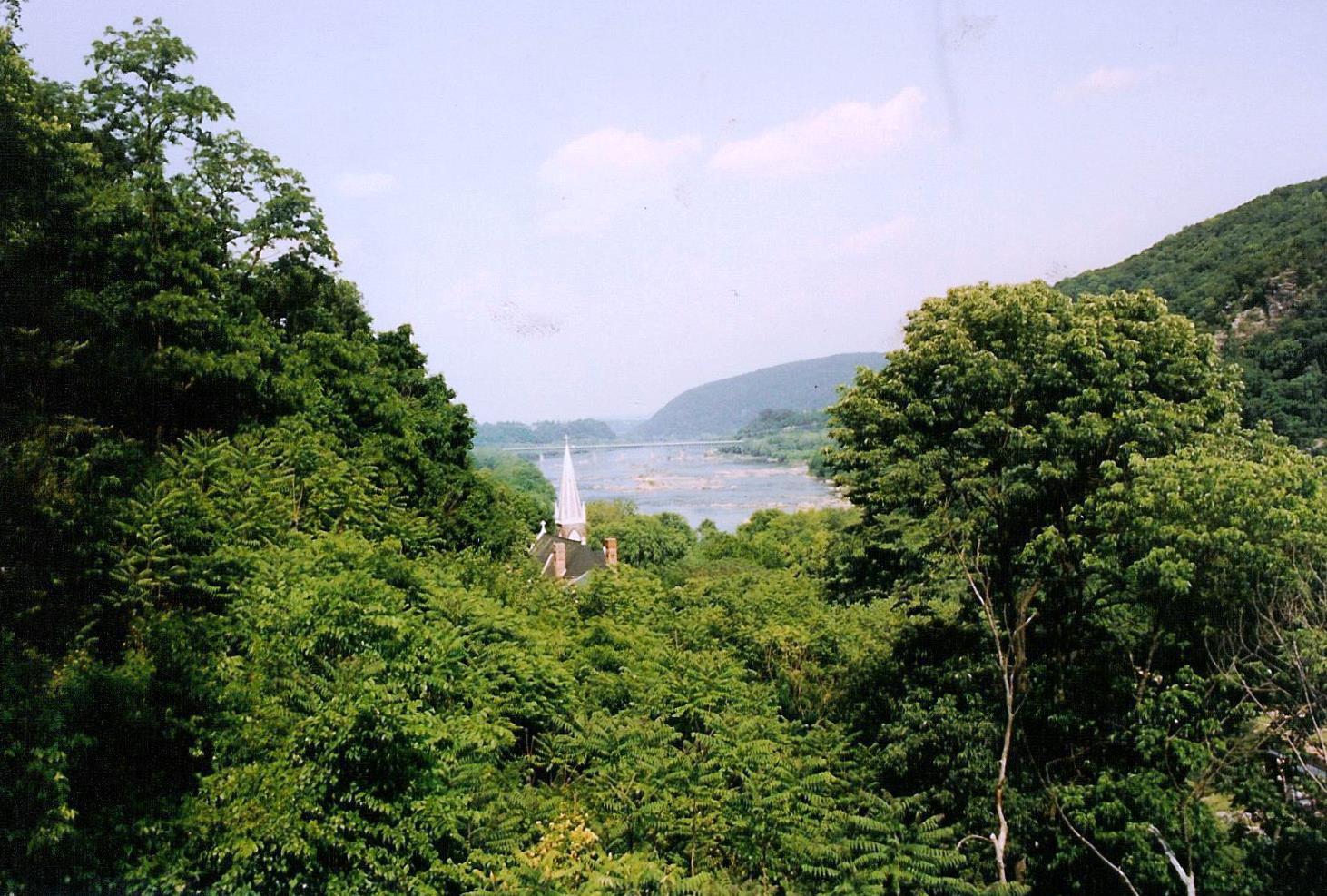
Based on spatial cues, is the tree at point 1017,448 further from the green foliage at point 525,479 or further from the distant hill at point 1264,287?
the green foliage at point 525,479

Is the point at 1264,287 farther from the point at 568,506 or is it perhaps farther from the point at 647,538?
the point at 568,506

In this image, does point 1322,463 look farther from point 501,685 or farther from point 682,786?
point 501,685

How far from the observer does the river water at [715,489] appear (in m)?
109

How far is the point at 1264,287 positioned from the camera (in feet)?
152

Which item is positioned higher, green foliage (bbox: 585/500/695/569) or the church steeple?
the church steeple

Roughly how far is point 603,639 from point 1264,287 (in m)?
47.3

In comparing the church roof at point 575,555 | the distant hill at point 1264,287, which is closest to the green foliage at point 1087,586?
the distant hill at point 1264,287

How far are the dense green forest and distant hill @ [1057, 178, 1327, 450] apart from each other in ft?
39.1

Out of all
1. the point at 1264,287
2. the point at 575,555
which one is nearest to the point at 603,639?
the point at 575,555

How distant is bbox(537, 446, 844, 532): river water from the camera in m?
109

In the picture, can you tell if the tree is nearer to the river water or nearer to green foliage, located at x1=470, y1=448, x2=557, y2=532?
green foliage, located at x1=470, y1=448, x2=557, y2=532

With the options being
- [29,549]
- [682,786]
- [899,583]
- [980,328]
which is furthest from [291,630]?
[980,328]

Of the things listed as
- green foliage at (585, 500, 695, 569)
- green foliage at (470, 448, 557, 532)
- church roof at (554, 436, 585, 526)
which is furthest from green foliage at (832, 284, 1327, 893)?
green foliage at (470, 448, 557, 532)

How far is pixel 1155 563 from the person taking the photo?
34.3 ft
